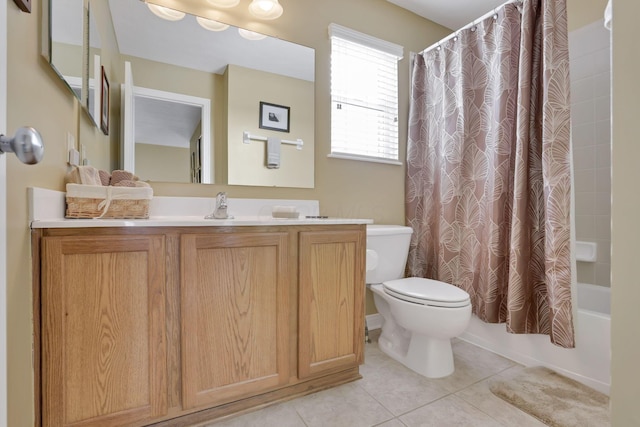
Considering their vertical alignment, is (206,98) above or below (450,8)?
below

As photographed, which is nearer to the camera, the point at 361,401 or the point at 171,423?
the point at 171,423

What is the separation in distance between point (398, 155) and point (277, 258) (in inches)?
60.8

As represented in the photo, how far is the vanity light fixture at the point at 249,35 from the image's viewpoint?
1893mm

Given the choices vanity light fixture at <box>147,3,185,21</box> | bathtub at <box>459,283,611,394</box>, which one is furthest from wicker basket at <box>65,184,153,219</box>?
bathtub at <box>459,283,611,394</box>

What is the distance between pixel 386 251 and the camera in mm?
2082

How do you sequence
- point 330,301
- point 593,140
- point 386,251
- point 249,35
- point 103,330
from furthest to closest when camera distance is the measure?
point 593,140
point 386,251
point 249,35
point 330,301
point 103,330

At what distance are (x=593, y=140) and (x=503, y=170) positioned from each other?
0.96 meters

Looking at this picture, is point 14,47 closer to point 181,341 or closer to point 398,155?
point 181,341

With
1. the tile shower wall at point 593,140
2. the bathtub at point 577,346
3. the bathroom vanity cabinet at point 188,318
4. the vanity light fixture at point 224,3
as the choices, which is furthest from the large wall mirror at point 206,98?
the tile shower wall at point 593,140

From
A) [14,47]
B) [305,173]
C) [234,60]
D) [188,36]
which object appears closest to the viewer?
[14,47]

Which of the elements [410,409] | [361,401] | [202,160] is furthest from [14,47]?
[410,409]

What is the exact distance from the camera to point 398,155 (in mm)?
2525

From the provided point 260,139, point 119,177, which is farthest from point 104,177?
point 260,139

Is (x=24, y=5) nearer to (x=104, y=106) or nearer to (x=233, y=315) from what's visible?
(x=104, y=106)
